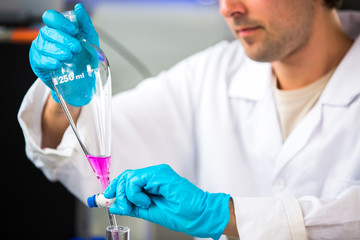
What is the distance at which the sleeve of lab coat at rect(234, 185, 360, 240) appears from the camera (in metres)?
1.01

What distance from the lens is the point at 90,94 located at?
93cm

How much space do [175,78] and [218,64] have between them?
16cm

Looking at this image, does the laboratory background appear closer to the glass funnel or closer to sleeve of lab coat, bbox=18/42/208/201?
sleeve of lab coat, bbox=18/42/208/201

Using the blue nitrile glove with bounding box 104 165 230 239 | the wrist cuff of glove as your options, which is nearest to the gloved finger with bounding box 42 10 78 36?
the blue nitrile glove with bounding box 104 165 230 239

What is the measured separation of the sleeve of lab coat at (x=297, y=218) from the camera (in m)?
1.01

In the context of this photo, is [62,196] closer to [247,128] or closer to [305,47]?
[247,128]

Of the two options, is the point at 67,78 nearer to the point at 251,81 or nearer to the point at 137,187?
the point at 137,187

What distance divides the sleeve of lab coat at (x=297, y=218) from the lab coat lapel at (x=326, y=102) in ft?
0.83

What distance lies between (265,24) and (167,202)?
0.69 metres

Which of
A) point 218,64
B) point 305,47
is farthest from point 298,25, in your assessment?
point 218,64

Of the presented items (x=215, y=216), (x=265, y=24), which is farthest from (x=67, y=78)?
(x=265, y=24)

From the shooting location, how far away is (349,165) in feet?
4.06

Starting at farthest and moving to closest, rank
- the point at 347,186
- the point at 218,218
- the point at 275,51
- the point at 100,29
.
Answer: the point at 100,29 < the point at 275,51 < the point at 347,186 < the point at 218,218

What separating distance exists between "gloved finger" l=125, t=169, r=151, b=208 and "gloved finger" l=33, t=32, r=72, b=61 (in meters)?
0.28
